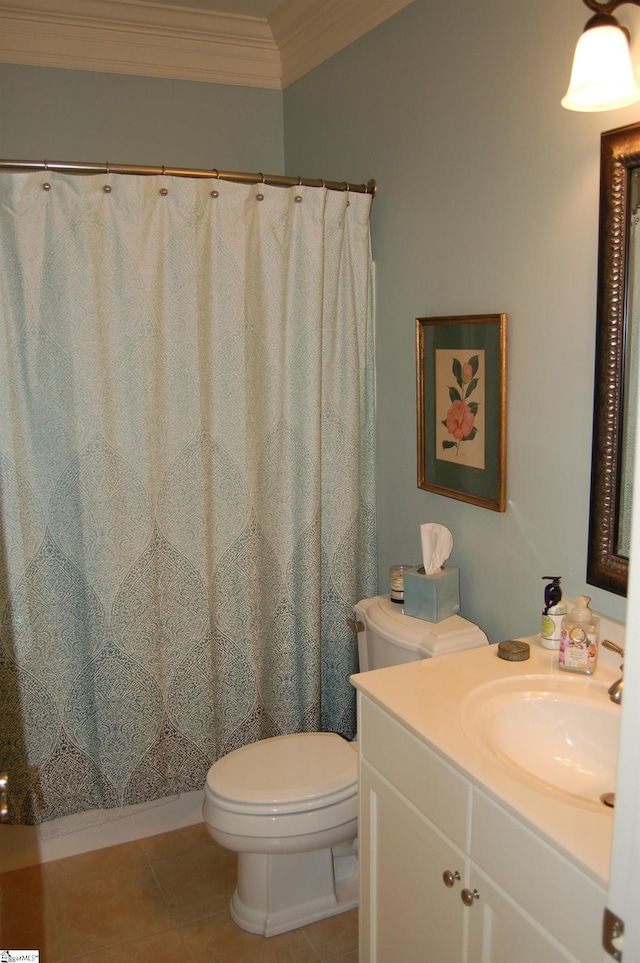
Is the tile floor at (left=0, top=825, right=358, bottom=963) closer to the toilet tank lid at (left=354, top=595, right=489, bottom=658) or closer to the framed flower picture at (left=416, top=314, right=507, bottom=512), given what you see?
the toilet tank lid at (left=354, top=595, right=489, bottom=658)

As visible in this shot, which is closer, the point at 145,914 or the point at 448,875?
the point at 448,875

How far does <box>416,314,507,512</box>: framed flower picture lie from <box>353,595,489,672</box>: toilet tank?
32 centimetres

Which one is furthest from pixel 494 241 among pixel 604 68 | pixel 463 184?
pixel 604 68

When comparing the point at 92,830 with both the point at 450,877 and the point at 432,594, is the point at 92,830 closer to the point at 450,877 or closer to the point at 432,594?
the point at 432,594

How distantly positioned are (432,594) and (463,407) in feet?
1.55

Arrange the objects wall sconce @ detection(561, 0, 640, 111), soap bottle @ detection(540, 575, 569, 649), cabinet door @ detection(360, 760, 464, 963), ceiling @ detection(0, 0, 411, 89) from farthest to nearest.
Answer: ceiling @ detection(0, 0, 411, 89), soap bottle @ detection(540, 575, 569, 649), cabinet door @ detection(360, 760, 464, 963), wall sconce @ detection(561, 0, 640, 111)

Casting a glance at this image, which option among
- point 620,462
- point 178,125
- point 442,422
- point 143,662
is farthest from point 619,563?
point 178,125

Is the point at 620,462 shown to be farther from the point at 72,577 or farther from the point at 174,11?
the point at 174,11

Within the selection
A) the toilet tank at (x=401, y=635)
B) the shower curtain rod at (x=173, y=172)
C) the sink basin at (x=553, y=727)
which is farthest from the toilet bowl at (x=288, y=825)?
the shower curtain rod at (x=173, y=172)

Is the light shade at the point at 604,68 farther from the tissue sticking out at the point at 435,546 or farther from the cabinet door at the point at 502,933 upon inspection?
the cabinet door at the point at 502,933

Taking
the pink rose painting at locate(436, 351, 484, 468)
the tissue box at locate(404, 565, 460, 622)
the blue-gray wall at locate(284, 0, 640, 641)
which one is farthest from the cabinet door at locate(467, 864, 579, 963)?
the pink rose painting at locate(436, 351, 484, 468)

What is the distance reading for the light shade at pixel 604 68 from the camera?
4.27 ft

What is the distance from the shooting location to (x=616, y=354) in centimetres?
156

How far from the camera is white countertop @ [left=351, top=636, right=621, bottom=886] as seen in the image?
113 centimetres
